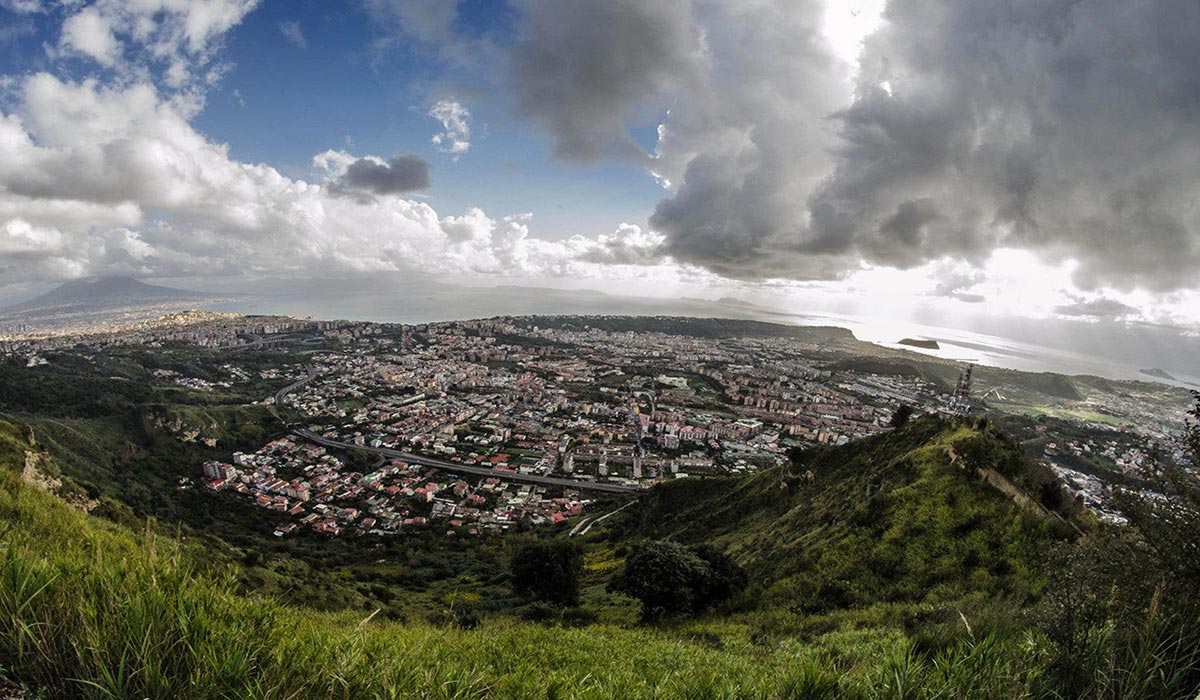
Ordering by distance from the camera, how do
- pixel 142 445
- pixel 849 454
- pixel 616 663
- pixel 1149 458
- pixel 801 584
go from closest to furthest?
pixel 1149 458, pixel 616 663, pixel 801 584, pixel 849 454, pixel 142 445

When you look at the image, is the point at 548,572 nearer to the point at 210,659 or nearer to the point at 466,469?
the point at 210,659

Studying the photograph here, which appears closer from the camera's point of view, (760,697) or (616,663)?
(760,697)

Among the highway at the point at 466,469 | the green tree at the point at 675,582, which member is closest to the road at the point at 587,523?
the highway at the point at 466,469

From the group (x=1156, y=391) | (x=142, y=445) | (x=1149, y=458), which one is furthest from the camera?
(x=1156, y=391)

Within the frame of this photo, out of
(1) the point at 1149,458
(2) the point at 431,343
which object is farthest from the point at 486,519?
(2) the point at 431,343

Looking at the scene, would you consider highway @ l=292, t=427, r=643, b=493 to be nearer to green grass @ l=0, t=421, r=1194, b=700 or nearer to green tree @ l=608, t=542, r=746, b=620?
green tree @ l=608, t=542, r=746, b=620

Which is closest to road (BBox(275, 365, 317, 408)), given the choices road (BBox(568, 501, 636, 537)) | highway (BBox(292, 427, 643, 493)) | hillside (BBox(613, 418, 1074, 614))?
highway (BBox(292, 427, 643, 493))

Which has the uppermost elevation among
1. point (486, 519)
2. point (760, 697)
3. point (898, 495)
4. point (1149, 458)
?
point (1149, 458)

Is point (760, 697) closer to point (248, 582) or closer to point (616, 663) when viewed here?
point (616, 663)
